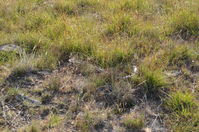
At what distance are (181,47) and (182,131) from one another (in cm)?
145

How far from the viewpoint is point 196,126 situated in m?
3.35

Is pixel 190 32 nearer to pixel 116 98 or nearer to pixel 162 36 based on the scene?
pixel 162 36

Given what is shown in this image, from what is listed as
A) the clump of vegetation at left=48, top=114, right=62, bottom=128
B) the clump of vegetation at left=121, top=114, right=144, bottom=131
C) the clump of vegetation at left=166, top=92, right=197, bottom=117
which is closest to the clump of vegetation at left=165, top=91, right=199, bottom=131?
the clump of vegetation at left=166, top=92, right=197, bottom=117

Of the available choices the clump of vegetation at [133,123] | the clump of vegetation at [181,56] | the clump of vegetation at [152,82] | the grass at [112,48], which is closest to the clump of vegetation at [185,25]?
the grass at [112,48]

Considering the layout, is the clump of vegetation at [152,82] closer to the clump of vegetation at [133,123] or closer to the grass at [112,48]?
the grass at [112,48]

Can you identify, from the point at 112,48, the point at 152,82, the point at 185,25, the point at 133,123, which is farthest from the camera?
the point at 185,25

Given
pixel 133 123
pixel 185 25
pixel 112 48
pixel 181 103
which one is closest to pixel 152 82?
pixel 181 103

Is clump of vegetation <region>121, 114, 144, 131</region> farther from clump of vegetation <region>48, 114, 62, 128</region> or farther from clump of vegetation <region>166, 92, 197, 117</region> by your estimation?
clump of vegetation <region>48, 114, 62, 128</region>

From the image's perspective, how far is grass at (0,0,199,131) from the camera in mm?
3711

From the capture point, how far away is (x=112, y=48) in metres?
4.32

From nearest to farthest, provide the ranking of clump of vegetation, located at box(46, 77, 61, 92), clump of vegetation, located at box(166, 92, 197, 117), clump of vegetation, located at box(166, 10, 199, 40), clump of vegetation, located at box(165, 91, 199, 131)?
1. clump of vegetation, located at box(165, 91, 199, 131)
2. clump of vegetation, located at box(166, 92, 197, 117)
3. clump of vegetation, located at box(46, 77, 61, 92)
4. clump of vegetation, located at box(166, 10, 199, 40)

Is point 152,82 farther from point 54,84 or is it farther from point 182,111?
point 54,84

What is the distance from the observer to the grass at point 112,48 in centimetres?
371

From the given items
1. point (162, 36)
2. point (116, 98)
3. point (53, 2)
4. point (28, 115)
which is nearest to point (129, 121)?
point (116, 98)
